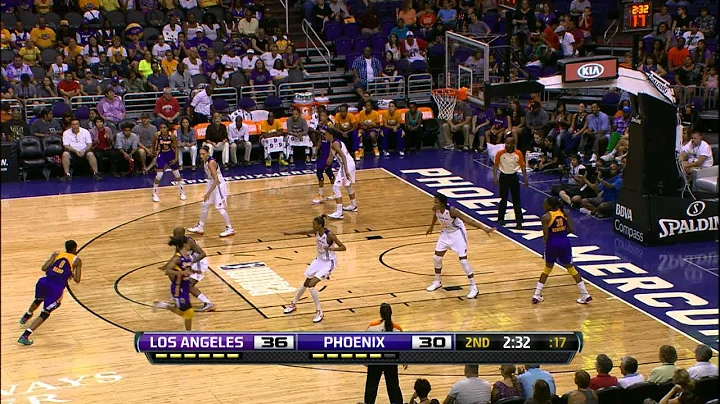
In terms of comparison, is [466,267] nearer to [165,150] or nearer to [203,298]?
[203,298]

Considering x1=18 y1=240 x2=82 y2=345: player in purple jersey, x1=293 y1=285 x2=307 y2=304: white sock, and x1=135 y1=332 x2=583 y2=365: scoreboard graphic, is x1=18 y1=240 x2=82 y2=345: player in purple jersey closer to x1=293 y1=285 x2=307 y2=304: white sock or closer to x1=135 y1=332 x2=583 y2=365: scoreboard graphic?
x1=293 y1=285 x2=307 y2=304: white sock

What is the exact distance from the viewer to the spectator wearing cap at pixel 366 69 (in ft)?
97.5

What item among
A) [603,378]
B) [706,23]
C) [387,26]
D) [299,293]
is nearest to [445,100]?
[387,26]

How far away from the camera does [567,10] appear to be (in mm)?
32312

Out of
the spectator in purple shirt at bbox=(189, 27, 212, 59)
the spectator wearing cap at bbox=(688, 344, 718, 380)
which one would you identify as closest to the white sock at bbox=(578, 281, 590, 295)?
the spectator wearing cap at bbox=(688, 344, 718, 380)

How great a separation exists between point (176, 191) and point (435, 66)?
9.19m

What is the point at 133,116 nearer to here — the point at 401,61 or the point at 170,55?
the point at 170,55

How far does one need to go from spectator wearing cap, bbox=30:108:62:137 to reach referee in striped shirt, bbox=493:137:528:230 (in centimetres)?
1014

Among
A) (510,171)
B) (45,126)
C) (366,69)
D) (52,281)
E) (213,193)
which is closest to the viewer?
(52,281)

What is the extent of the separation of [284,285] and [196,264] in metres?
1.95

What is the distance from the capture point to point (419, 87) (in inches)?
1198

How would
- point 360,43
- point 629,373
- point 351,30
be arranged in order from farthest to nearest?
point 351,30 < point 360,43 < point 629,373

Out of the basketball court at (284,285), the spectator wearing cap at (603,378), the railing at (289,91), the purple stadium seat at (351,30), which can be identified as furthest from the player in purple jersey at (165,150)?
the spectator wearing cap at (603,378)

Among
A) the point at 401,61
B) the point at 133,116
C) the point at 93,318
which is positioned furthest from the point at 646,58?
the point at 93,318
